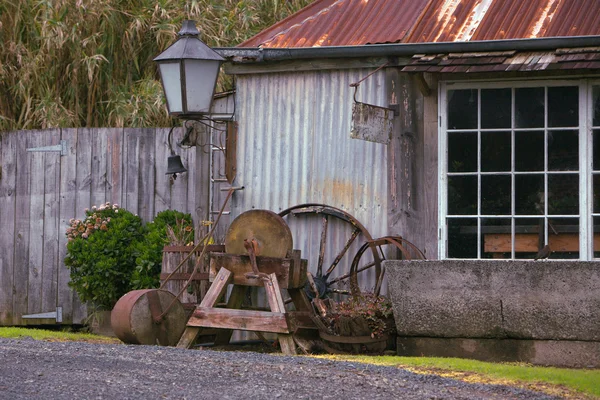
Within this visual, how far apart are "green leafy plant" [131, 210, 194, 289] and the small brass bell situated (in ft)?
1.49

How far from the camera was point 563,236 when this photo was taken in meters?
9.82

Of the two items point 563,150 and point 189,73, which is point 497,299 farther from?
point 189,73

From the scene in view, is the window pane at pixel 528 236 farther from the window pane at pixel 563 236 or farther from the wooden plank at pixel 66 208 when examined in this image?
the wooden plank at pixel 66 208

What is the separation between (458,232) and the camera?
1014 cm

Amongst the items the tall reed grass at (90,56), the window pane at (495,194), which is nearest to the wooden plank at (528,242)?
the window pane at (495,194)

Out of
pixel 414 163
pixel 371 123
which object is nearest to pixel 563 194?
pixel 414 163

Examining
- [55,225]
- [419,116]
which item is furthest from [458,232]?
[55,225]

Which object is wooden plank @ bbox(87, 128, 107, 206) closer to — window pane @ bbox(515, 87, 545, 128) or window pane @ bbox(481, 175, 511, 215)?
window pane @ bbox(481, 175, 511, 215)

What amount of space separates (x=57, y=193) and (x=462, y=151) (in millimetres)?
4630

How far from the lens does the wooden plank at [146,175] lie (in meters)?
11.8

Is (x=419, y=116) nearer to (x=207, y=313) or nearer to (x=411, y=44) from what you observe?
(x=411, y=44)

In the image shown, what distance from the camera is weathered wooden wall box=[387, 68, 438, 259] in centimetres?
1025

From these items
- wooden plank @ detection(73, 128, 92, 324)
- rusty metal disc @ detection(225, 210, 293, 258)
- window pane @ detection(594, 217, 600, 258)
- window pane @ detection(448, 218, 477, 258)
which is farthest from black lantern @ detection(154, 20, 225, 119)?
window pane @ detection(594, 217, 600, 258)

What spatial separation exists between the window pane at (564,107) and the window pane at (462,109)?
0.70 metres
